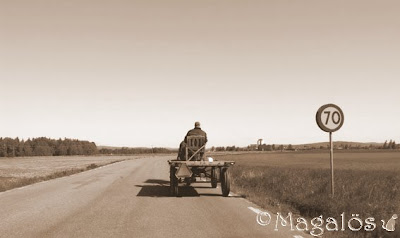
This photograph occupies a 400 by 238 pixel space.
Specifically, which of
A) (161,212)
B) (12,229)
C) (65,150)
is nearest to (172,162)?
(161,212)

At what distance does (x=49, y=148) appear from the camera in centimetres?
13200

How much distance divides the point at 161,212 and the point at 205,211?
3.36ft

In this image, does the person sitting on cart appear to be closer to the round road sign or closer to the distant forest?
the round road sign

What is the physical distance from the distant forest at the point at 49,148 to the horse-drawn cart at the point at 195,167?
11484 cm

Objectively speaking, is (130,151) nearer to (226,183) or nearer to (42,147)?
(42,147)

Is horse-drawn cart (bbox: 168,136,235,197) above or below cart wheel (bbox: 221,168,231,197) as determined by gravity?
above

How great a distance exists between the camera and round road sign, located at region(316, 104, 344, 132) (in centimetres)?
988

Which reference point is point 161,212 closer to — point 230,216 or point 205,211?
point 205,211

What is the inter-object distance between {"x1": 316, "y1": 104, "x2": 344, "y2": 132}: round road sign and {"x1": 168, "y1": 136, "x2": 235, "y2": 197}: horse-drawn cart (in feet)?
11.6

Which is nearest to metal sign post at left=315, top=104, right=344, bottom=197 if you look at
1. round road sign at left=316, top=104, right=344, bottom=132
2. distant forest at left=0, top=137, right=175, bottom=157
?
round road sign at left=316, top=104, right=344, bottom=132

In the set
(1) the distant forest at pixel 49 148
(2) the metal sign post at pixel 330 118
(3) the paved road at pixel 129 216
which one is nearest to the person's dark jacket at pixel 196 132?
(3) the paved road at pixel 129 216

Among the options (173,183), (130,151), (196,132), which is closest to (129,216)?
(173,183)

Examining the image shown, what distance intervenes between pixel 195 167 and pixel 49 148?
13040cm

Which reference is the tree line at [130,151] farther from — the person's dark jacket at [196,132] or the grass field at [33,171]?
the person's dark jacket at [196,132]
